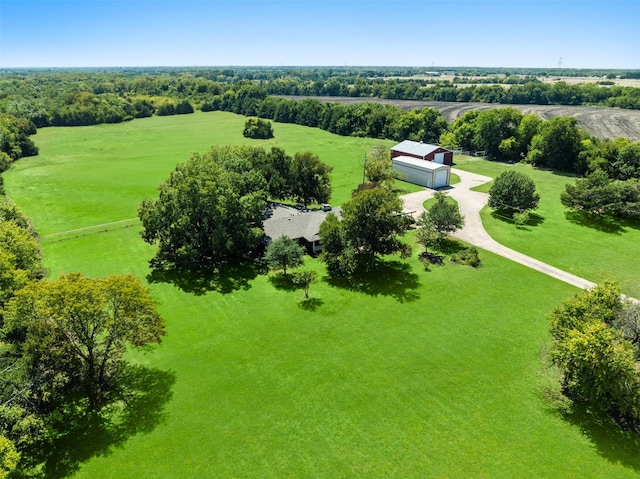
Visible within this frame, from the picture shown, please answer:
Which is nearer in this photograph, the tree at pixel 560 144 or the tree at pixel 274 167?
the tree at pixel 274 167

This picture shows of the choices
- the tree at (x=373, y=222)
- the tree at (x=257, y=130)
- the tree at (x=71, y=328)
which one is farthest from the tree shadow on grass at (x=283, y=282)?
the tree at (x=257, y=130)

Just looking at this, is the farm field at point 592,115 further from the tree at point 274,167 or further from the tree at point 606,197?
the tree at point 274,167

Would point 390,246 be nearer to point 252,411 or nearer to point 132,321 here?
point 252,411

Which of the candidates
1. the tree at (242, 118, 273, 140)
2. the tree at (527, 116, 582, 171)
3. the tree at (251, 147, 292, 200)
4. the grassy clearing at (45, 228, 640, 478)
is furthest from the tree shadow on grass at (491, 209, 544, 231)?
the tree at (242, 118, 273, 140)

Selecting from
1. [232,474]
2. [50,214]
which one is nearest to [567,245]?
[232,474]

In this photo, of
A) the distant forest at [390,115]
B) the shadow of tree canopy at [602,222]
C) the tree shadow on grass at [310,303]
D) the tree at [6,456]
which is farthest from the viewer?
the distant forest at [390,115]

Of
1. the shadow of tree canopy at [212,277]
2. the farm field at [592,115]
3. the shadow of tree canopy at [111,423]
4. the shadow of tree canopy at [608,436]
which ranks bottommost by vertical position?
the shadow of tree canopy at [111,423]

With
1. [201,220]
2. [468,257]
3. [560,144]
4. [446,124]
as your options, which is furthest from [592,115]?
[201,220]
